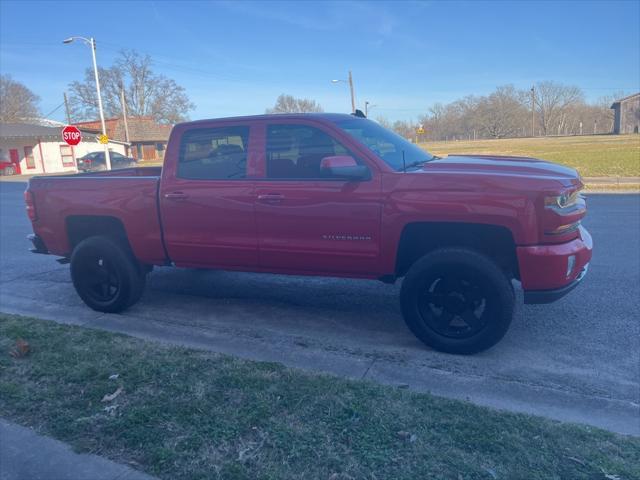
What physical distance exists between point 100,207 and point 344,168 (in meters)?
2.72

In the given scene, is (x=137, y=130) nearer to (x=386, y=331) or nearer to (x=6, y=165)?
(x=6, y=165)

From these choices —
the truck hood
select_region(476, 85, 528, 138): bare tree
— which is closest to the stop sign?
the truck hood

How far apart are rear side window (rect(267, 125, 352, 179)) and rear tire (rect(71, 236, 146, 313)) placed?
1862 millimetres

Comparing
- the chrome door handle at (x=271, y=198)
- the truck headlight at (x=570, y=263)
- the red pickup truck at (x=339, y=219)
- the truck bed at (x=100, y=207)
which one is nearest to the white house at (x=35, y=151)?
the truck bed at (x=100, y=207)

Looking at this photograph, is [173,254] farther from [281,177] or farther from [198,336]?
[281,177]

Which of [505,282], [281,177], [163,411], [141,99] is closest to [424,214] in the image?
[505,282]

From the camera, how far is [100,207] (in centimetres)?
544

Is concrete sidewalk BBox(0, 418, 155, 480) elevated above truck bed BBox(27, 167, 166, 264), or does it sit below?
below

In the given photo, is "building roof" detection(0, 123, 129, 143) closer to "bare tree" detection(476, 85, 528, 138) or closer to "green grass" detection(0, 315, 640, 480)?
"green grass" detection(0, 315, 640, 480)

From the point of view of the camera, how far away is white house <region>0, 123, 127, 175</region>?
1684 inches

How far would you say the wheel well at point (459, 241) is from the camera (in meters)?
4.19

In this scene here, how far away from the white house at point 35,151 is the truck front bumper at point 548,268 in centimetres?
4359

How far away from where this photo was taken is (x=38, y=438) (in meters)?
3.13

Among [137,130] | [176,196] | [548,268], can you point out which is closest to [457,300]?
[548,268]
